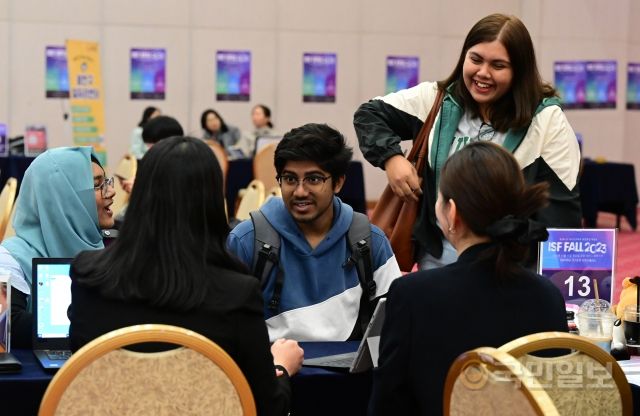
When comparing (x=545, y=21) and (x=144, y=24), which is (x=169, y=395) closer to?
(x=144, y=24)

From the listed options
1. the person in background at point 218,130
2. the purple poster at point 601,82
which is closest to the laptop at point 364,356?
the person in background at point 218,130

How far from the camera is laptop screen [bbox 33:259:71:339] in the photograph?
8.56 ft

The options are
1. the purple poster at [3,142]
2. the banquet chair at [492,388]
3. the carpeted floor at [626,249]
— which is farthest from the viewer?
the purple poster at [3,142]

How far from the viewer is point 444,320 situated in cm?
199

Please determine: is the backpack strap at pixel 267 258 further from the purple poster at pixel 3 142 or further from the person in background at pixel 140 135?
the person in background at pixel 140 135

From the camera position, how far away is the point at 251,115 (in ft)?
43.8

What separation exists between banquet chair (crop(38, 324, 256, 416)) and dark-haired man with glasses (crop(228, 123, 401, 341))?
0.97 metres

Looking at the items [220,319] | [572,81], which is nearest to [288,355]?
[220,319]

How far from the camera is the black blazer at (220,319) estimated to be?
77.3 inches

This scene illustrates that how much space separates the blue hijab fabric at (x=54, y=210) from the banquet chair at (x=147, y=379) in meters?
1.11

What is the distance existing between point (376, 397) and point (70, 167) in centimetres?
126

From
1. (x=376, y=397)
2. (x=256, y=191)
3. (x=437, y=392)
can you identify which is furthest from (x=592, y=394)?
(x=256, y=191)

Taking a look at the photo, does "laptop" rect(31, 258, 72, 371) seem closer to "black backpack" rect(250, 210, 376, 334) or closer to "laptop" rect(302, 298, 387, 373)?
"black backpack" rect(250, 210, 376, 334)

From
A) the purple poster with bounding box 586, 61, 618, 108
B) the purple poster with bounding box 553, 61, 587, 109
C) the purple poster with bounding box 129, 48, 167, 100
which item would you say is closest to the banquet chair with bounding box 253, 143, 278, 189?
the purple poster with bounding box 129, 48, 167, 100
